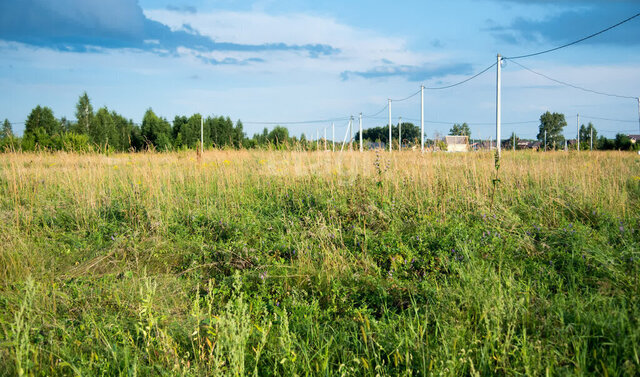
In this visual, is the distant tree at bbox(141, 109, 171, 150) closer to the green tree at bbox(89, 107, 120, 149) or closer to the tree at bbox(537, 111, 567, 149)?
the green tree at bbox(89, 107, 120, 149)

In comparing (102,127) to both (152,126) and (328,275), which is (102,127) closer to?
(152,126)

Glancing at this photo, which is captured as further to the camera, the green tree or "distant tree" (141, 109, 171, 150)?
"distant tree" (141, 109, 171, 150)

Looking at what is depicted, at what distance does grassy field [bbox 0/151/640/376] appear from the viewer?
2.24 metres

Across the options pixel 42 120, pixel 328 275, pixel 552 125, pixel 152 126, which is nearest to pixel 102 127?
pixel 152 126

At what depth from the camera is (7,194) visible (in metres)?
6.34

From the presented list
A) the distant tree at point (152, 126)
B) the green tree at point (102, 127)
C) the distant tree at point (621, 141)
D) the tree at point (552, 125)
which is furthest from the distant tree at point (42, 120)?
the tree at point (552, 125)

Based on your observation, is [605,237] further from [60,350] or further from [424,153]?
Answer: [60,350]

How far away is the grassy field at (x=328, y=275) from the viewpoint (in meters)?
2.24

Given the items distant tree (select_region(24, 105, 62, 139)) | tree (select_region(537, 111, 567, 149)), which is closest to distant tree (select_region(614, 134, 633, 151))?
tree (select_region(537, 111, 567, 149))

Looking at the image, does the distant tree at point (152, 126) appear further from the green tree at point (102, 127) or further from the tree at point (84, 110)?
the tree at point (84, 110)

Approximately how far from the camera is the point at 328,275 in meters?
3.45

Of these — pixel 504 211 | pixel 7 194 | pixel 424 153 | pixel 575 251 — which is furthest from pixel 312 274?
pixel 7 194

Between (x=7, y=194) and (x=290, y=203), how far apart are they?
192 inches

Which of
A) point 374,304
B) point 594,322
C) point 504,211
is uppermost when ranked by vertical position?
Answer: point 504,211
